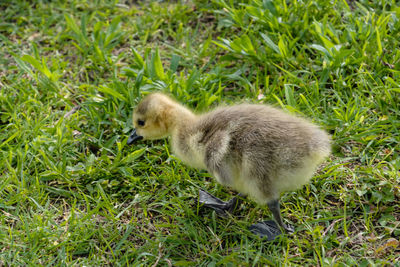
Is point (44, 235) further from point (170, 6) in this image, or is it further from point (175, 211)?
point (170, 6)

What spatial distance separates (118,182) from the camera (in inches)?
132

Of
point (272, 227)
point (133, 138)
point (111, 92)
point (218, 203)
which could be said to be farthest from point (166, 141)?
point (272, 227)

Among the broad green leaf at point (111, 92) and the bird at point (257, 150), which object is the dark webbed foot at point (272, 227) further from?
the broad green leaf at point (111, 92)

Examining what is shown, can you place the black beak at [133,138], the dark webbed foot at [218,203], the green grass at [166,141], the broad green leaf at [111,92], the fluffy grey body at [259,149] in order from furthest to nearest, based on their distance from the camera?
1. the broad green leaf at [111,92]
2. the black beak at [133,138]
3. the dark webbed foot at [218,203]
4. the green grass at [166,141]
5. the fluffy grey body at [259,149]

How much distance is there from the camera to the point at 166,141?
3646 mm

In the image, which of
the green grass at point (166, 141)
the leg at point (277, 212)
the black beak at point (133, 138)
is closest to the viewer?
the leg at point (277, 212)

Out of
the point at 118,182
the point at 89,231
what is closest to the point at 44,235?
the point at 89,231

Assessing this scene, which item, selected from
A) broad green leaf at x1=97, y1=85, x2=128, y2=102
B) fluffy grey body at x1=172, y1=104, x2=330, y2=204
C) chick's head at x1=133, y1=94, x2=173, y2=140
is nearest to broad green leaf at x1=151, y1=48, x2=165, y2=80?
broad green leaf at x1=97, y1=85, x2=128, y2=102

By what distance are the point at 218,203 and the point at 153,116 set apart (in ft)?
2.37

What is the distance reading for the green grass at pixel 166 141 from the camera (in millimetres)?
2959

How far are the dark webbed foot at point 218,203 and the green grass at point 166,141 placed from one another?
0.06 meters

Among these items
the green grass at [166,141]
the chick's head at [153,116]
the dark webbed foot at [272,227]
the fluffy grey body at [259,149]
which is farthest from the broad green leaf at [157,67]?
the dark webbed foot at [272,227]

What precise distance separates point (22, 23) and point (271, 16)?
8.40 ft

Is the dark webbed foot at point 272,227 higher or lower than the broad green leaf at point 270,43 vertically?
lower
